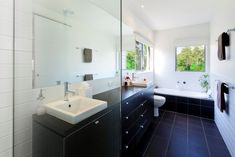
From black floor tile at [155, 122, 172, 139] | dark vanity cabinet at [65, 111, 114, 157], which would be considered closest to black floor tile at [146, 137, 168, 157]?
black floor tile at [155, 122, 172, 139]

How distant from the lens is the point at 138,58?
3840mm

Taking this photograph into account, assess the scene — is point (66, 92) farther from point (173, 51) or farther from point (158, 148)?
point (173, 51)

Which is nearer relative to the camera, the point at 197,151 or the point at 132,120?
the point at 132,120

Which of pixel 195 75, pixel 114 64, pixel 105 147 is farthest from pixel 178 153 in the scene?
pixel 195 75

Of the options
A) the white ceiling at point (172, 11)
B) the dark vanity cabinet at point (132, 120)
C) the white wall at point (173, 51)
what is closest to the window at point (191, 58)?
the white wall at point (173, 51)

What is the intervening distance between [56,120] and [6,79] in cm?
51

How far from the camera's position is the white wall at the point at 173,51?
4191 millimetres

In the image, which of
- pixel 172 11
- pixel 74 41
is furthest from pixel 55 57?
pixel 172 11

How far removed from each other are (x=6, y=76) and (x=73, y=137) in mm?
722

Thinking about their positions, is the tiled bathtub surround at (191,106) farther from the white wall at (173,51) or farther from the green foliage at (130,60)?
the green foliage at (130,60)

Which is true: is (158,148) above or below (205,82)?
below

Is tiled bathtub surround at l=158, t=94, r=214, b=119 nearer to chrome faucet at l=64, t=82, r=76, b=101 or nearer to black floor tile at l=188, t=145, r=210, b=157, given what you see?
black floor tile at l=188, t=145, r=210, b=157

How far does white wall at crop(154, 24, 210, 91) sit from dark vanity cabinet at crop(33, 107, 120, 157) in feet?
12.4

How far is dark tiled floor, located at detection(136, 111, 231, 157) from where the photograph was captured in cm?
206
